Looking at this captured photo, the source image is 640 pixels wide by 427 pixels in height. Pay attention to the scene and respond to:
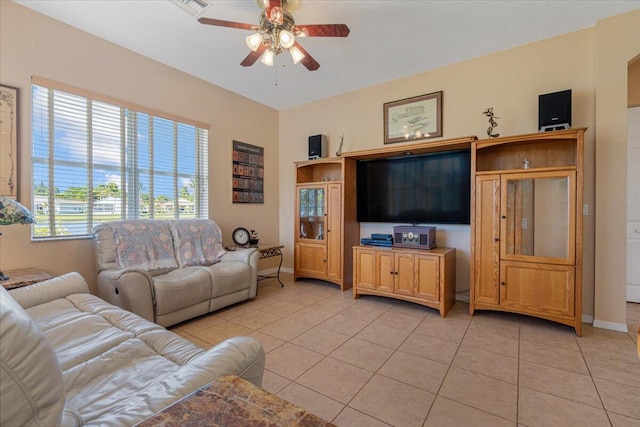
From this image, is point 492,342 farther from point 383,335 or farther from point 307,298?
point 307,298

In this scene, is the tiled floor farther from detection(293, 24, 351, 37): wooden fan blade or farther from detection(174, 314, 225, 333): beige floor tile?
detection(293, 24, 351, 37): wooden fan blade

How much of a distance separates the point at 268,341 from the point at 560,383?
212 centimetres

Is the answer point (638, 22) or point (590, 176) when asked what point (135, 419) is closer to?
point (590, 176)

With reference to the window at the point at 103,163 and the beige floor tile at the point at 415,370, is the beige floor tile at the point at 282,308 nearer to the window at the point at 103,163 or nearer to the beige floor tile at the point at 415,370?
the beige floor tile at the point at 415,370

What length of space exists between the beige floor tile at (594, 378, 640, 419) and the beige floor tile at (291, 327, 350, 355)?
5.59 ft

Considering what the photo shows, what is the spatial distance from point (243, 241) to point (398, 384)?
288 cm

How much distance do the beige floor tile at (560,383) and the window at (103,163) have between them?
3.87 meters

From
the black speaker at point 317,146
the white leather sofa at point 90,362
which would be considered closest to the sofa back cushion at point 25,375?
the white leather sofa at point 90,362

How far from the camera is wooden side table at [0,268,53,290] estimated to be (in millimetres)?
2041

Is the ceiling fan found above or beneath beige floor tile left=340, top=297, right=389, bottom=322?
above

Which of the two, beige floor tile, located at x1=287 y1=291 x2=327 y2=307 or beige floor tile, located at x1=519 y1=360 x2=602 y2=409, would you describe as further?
beige floor tile, located at x1=287 y1=291 x2=327 y2=307

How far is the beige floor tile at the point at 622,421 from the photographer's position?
1.53 m

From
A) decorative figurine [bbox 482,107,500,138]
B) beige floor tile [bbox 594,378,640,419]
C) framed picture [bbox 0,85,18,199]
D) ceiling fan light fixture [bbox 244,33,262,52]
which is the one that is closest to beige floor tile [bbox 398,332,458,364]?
beige floor tile [bbox 594,378,640,419]

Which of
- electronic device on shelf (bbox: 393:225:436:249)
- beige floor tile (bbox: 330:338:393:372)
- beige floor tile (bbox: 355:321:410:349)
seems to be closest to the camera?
beige floor tile (bbox: 330:338:393:372)
